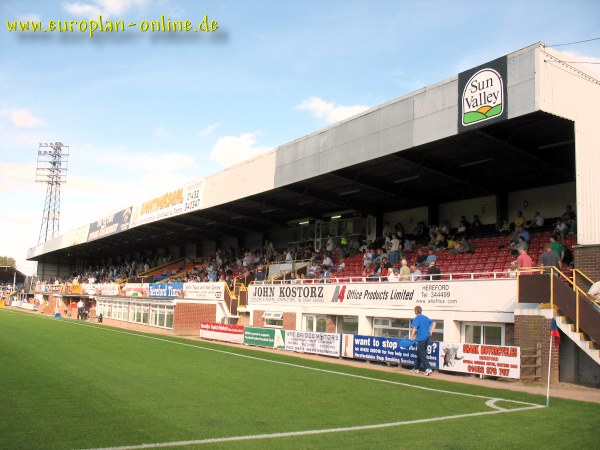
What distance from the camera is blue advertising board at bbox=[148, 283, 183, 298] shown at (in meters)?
37.2

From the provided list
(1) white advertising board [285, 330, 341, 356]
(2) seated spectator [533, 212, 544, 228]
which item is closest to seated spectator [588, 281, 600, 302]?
(2) seated spectator [533, 212, 544, 228]

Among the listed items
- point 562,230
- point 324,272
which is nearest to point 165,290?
point 324,272

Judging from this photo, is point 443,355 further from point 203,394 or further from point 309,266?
point 309,266

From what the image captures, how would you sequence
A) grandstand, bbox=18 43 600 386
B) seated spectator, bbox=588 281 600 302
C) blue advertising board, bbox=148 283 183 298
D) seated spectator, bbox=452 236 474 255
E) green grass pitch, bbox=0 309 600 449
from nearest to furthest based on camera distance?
1. green grass pitch, bbox=0 309 600 449
2. seated spectator, bbox=588 281 600 302
3. grandstand, bbox=18 43 600 386
4. seated spectator, bbox=452 236 474 255
5. blue advertising board, bbox=148 283 183 298

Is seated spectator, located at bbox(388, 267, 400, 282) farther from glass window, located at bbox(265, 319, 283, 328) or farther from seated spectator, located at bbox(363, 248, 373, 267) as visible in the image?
glass window, located at bbox(265, 319, 283, 328)

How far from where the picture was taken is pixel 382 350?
19078 mm

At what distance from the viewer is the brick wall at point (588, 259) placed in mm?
15906

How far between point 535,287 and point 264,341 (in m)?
12.8

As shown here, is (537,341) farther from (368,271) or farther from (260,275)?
(260,275)

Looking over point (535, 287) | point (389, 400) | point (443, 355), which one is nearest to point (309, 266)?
point (443, 355)

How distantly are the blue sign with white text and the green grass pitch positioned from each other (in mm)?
1107

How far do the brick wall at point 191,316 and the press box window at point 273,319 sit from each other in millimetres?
5921

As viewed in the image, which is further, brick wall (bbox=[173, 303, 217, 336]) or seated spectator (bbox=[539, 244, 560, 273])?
brick wall (bbox=[173, 303, 217, 336])

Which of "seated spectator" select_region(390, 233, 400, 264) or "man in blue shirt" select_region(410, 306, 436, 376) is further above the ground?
"seated spectator" select_region(390, 233, 400, 264)
